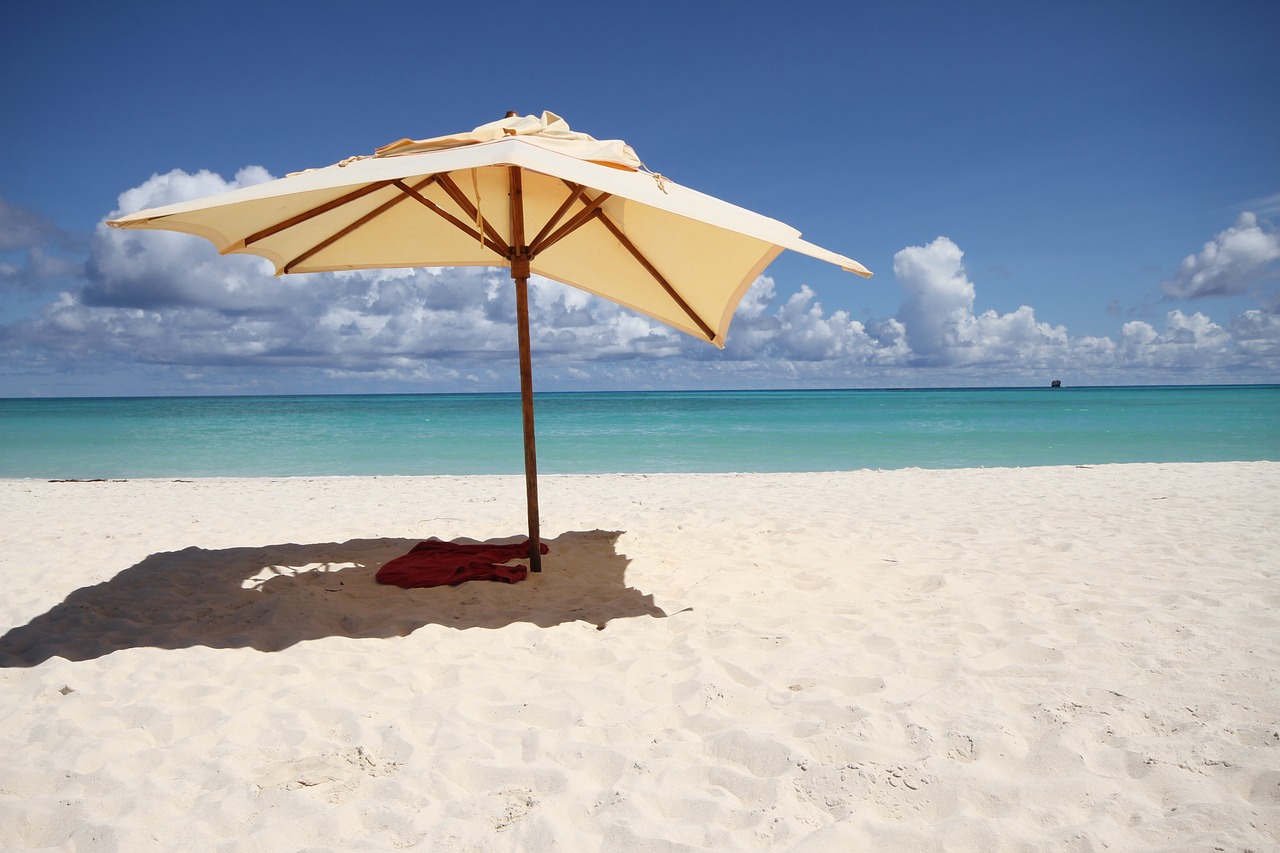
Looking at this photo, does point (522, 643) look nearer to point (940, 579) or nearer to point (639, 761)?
point (639, 761)

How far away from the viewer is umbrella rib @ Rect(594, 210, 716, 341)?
4387 millimetres

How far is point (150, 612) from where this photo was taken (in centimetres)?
369

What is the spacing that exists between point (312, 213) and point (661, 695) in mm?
3324

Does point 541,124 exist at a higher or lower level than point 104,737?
higher

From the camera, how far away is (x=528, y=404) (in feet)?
14.3

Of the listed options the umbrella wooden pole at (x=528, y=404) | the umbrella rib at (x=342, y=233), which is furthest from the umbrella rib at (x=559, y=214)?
the umbrella rib at (x=342, y=233)

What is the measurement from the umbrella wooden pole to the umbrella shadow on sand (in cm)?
19

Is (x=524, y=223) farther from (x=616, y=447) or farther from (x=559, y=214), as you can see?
(x=616, y=447)

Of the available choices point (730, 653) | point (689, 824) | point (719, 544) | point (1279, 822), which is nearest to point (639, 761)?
point (689, 824)

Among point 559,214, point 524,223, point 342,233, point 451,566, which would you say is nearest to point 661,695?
point 451,566

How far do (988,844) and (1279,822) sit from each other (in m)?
0.77

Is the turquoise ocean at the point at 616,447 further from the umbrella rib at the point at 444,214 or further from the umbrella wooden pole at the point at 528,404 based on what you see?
the umbrella rib at the point at 444,214

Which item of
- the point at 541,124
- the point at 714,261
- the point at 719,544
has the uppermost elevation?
the point at 541,124

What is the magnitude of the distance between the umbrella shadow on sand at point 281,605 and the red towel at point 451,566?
76 mm
